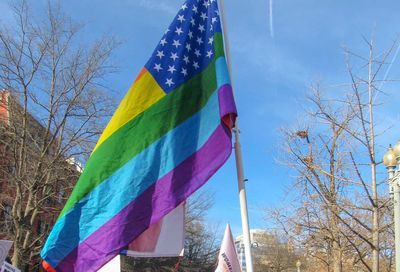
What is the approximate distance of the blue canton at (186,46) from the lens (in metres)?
5.75

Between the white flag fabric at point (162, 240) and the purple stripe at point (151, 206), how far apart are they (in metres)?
0.29

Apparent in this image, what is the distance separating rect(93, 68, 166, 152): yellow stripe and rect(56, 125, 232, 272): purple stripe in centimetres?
76

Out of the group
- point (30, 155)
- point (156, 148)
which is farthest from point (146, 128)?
point (30, 155)

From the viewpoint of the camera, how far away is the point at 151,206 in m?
5.11

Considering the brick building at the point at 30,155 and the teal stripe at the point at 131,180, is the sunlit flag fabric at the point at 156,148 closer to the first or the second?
the teal stripe at the point at 131,180

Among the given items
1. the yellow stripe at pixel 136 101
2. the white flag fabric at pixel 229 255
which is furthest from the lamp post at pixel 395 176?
the yellow stripe at pixel 136 101

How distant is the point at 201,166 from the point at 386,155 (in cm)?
606

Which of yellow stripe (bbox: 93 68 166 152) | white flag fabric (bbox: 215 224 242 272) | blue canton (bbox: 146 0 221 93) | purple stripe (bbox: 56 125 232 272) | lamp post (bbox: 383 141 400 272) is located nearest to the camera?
purple stripe (bbox: 56 125 232 272)

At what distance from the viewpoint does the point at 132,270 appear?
45.1 meters

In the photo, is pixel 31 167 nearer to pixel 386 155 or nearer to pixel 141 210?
pixel 386 155

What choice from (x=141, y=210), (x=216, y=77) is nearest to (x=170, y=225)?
(x=141, y=210)

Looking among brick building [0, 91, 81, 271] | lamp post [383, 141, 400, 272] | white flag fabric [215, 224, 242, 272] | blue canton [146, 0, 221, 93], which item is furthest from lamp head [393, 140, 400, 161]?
brick building [0, 91, 81, 271]

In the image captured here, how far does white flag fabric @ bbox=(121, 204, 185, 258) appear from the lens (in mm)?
5320

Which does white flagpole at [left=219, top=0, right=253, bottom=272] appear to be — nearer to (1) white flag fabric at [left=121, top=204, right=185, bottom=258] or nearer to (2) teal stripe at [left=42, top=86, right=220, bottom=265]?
(2) teal stripe at [left=42, top=86, right=220, bottom=265]
